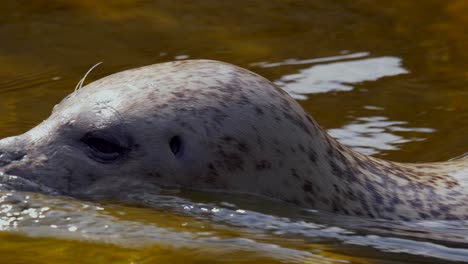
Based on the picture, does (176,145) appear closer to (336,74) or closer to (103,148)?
(103,148)

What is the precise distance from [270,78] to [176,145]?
2712mm

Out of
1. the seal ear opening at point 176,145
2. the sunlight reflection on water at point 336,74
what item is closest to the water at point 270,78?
the sunlight reflection on water at point 336,74

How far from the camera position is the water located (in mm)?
4461

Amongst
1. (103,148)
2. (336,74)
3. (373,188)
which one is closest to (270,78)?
(336,74)

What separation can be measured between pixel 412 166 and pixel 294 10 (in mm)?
3171

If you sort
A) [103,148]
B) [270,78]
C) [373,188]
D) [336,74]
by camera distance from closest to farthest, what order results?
[103,148] → [373,188] → [270,78] → [336,74]

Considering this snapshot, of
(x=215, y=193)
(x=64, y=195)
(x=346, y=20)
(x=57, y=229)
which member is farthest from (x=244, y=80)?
(x=346, y=20)

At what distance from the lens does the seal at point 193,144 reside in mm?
5238

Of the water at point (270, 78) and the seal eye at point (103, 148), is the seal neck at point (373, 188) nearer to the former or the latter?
the water at point (270, 78)

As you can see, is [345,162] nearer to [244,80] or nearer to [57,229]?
[244,80]

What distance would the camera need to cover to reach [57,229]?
4.55 m

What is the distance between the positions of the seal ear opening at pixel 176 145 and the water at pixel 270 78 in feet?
0.54

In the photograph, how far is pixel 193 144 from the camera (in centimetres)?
527

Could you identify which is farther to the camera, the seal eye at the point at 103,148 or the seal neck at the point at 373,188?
the seal neck at the point at 373,188
